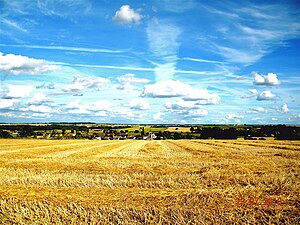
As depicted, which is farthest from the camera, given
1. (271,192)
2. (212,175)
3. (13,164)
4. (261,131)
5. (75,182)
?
(261,131)

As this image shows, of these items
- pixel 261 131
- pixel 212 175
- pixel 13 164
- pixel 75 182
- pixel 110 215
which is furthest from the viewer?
pixel 261 131

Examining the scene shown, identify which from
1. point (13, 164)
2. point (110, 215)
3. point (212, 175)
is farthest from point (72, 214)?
point (13, 164)

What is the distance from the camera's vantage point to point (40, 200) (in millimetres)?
9320

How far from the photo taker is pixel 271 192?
10375 mm

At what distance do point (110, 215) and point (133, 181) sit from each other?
5503 millimetres

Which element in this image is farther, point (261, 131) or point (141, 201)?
point (261, 131)

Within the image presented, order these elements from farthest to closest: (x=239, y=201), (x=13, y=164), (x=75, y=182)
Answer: (x=13, y=164)
(x=75, y=182)
(x=239, y=201)

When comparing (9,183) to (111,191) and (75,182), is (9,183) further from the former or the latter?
(111,191)

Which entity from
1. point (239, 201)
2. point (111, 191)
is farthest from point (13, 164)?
point (239, 201)

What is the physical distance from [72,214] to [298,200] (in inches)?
251

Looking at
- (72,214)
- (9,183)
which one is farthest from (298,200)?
(9,183)

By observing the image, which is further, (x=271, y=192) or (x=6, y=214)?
(x=271, y=192)

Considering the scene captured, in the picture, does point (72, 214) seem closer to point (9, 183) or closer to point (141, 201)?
point (141, 201)

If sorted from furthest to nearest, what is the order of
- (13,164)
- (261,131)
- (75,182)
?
(261,131), (13,164), (75,182)
